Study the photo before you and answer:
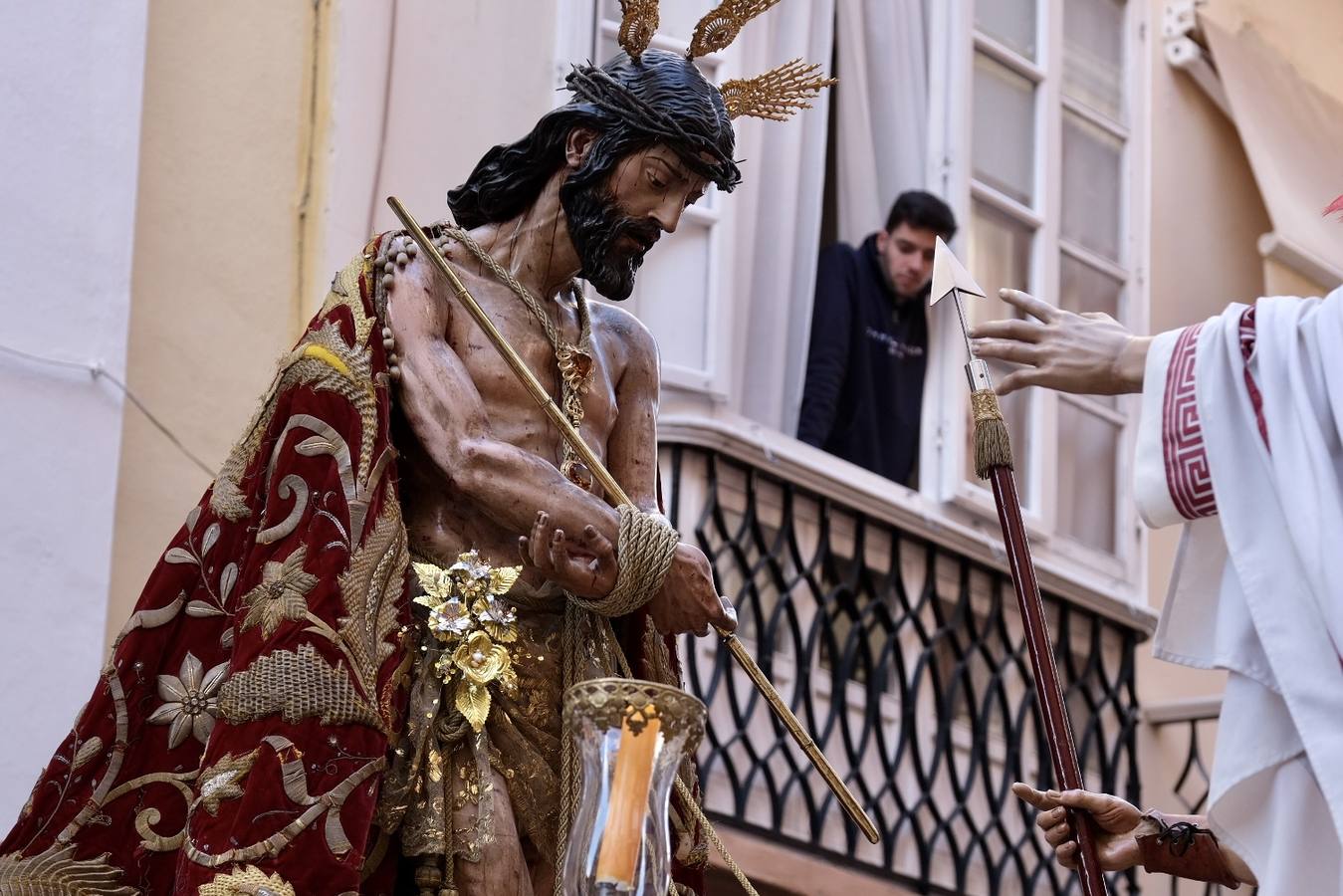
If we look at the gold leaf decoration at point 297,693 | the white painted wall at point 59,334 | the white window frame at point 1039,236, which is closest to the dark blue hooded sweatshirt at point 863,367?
the white window frame at point 1039,236

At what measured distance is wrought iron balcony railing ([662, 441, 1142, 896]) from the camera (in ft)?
25.7

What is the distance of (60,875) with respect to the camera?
14.2ft

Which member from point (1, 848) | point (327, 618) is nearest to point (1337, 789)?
point (327, 618)

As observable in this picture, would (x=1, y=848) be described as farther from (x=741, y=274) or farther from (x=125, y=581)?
(x=741, y=274)

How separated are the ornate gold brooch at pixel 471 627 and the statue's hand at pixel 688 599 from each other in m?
0.25

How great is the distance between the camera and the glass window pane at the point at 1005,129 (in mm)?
9656

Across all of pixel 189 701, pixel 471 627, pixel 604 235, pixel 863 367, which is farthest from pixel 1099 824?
pixel 863 367

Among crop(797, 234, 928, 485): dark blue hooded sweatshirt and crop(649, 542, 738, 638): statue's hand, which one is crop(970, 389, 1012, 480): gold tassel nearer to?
crop(649, 542, 738, 638): statue's hand

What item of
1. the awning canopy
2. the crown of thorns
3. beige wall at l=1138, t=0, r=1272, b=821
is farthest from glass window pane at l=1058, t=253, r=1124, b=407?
the crown of thorns

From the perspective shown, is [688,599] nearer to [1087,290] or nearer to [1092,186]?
[1087,290]

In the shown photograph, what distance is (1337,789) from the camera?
11.7 ft

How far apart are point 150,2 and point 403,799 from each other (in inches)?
112

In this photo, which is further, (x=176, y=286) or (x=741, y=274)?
(x=741, y=274)

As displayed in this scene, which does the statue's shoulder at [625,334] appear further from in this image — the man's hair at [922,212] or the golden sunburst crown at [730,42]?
the man's hair at [922,212]
